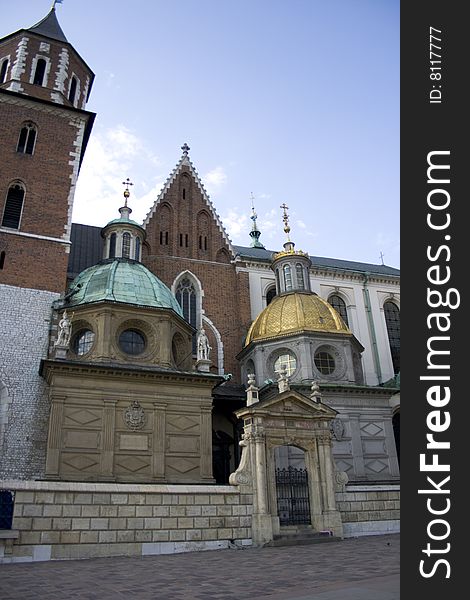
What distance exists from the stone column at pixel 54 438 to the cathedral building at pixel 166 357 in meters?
0.05

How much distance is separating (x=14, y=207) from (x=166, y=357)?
9.94 metres

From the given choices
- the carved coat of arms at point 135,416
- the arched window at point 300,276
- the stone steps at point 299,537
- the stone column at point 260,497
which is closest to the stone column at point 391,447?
the stone steps at point 299,537

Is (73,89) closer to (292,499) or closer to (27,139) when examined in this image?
(27,139)

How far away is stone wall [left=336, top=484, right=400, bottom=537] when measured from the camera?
1588 centimetres

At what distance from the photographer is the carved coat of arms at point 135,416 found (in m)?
18.8

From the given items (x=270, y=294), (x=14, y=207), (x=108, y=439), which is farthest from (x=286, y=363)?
(x=14, y=207)

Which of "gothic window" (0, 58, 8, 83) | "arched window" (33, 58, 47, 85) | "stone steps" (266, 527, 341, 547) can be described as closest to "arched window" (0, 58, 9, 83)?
"gothic window" (0, 58, 8, 83)

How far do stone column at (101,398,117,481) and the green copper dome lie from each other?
4.48 meters

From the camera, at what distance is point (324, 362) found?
80.4 feet

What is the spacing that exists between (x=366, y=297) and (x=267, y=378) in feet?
38.5

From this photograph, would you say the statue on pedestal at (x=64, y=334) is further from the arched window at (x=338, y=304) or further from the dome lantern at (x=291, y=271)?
the arched window at (x=338, y=304)

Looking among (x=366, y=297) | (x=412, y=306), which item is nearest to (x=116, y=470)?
(x=412, y=306)

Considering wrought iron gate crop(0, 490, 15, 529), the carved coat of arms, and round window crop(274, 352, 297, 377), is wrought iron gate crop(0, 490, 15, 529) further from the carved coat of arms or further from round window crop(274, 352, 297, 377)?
round window crop(274, 352, 297, 377)

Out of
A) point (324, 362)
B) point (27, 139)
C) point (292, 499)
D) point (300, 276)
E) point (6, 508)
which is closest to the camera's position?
point (6, 508)
